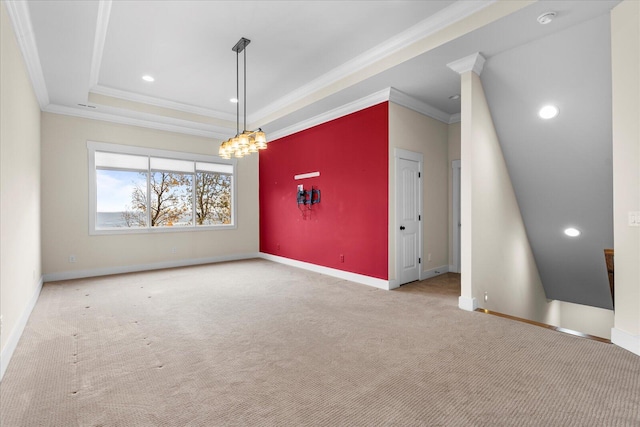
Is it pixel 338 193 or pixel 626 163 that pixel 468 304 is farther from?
pixel 338 193

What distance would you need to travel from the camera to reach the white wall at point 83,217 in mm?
5234

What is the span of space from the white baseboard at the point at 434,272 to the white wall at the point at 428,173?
0.13 feet

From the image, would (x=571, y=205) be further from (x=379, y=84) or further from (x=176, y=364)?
(x=176, y=364)

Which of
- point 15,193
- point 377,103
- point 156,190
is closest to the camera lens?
point 15,193

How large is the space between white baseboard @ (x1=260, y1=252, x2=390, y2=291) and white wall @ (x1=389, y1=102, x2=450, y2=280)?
0.69ft

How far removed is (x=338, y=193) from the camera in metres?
5.50

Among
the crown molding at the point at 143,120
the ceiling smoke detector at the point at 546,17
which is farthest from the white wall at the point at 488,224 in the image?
the crown molding at the point at 143,120

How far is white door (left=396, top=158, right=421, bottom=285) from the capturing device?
4867 mm

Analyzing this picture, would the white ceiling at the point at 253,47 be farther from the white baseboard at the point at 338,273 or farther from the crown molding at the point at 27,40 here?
the white baseboard at the point at 338,273

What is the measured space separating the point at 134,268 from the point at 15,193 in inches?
128

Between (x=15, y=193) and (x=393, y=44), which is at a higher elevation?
(x=393, y=44)

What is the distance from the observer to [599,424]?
176cm

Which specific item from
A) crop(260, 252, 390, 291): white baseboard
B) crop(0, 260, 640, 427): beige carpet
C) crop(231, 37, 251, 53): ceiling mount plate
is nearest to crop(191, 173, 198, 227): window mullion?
crop(260, 252, 390, 291): white baseboard

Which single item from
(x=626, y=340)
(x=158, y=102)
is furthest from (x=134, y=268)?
(x=626, y=340)
